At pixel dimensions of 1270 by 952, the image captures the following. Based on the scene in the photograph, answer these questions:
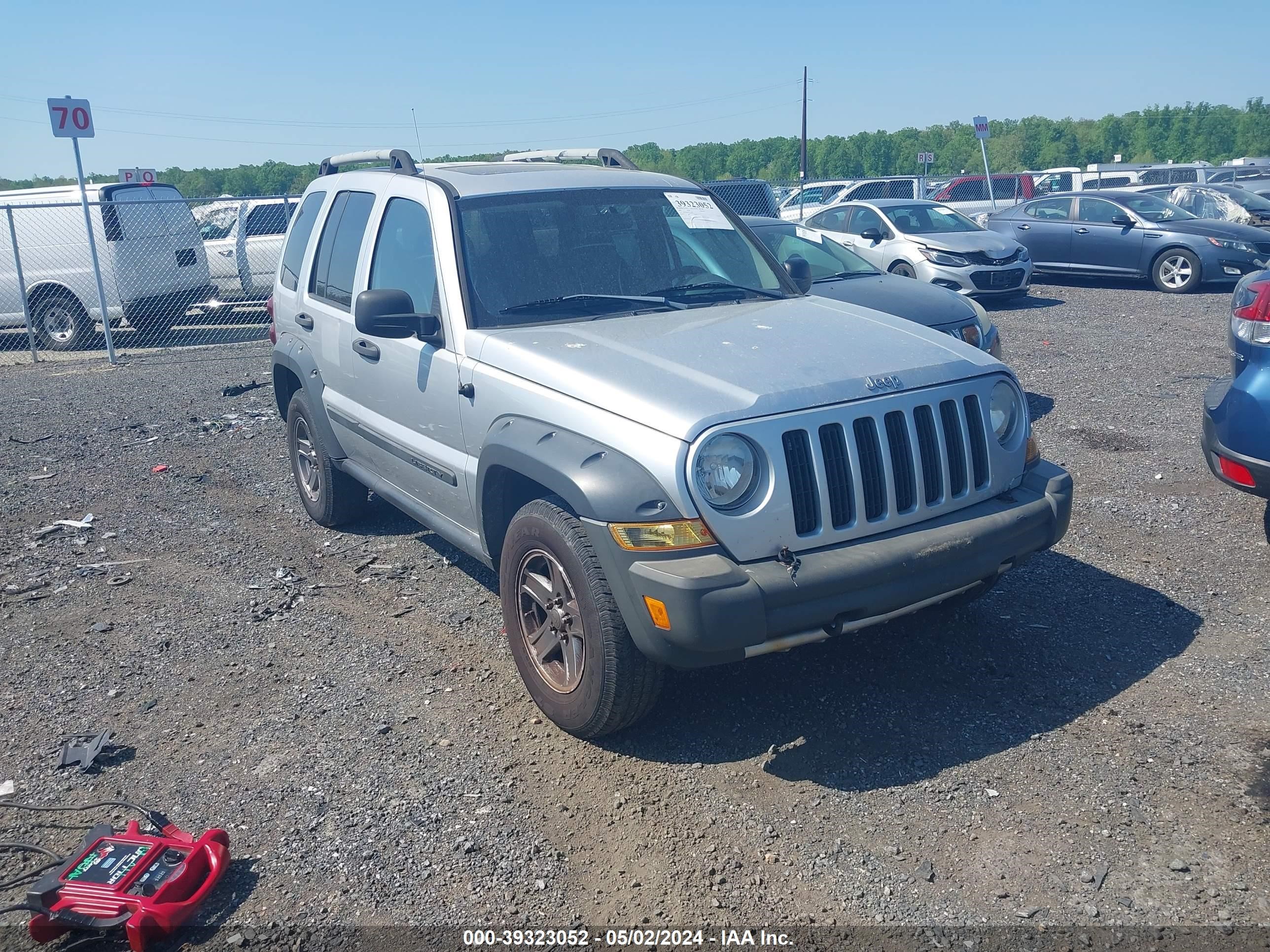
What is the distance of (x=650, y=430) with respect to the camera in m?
3.40

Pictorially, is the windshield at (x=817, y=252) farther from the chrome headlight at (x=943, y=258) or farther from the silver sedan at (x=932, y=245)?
the chrome headlight at (x=943, y=258)

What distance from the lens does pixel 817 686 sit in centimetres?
413

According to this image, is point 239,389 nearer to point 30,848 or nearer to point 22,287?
point 22,287

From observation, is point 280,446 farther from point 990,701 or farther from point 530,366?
point 990,701

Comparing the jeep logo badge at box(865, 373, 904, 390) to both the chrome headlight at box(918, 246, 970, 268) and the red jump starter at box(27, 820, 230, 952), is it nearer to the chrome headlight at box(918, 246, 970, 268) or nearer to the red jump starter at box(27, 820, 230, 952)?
the red jump starter at box(27, 820, 230, 952)

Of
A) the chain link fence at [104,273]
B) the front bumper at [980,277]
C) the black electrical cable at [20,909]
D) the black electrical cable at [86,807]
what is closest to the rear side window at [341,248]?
the black electrical cable at [86,807]

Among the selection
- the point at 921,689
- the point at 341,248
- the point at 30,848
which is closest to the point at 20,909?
the point at 30,848

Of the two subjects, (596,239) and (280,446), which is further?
(280,446)

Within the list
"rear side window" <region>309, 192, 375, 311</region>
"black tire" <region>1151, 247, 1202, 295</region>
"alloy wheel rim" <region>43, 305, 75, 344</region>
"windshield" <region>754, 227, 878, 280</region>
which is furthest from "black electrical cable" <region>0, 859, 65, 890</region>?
"black tire" <region>1151, 247, 1202, 295</region>

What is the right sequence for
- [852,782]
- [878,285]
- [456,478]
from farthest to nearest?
[878,285]
[456,478]
[852,782]

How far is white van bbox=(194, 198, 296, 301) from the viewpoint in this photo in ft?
55.0

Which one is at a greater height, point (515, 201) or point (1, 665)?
point (515, 201)

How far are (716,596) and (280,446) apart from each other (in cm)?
653

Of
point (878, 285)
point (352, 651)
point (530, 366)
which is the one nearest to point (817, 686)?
point (530, 366)
